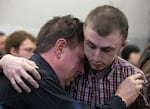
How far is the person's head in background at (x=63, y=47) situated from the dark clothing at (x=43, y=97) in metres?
0.05

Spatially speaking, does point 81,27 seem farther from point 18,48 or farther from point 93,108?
point 18,48

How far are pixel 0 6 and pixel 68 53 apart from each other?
452 cm

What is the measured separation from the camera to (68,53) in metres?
1.53

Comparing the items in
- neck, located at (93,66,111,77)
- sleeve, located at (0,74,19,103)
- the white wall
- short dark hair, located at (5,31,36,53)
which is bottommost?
the white wall

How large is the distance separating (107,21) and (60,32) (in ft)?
0.67

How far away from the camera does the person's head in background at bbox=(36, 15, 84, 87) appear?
1.52m

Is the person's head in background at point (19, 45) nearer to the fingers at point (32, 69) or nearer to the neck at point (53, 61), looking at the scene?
the neck at point (53, 61)

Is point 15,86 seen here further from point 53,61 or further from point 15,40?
point 15,40

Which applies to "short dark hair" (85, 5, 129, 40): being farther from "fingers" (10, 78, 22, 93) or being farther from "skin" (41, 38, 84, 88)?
"fingers" (10, 78, 22, 93)

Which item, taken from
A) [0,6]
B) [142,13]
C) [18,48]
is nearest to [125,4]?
[142,13]

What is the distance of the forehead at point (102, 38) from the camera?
1.50 meters

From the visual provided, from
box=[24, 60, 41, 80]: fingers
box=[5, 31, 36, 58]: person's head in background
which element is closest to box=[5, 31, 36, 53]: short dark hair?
box=[5, 31, 36, 58]: person's head in background

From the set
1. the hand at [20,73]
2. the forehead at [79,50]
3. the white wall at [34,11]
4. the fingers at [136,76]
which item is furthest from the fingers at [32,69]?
the white wall at [34,11]

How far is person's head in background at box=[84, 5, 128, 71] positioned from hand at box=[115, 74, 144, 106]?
0.13m
